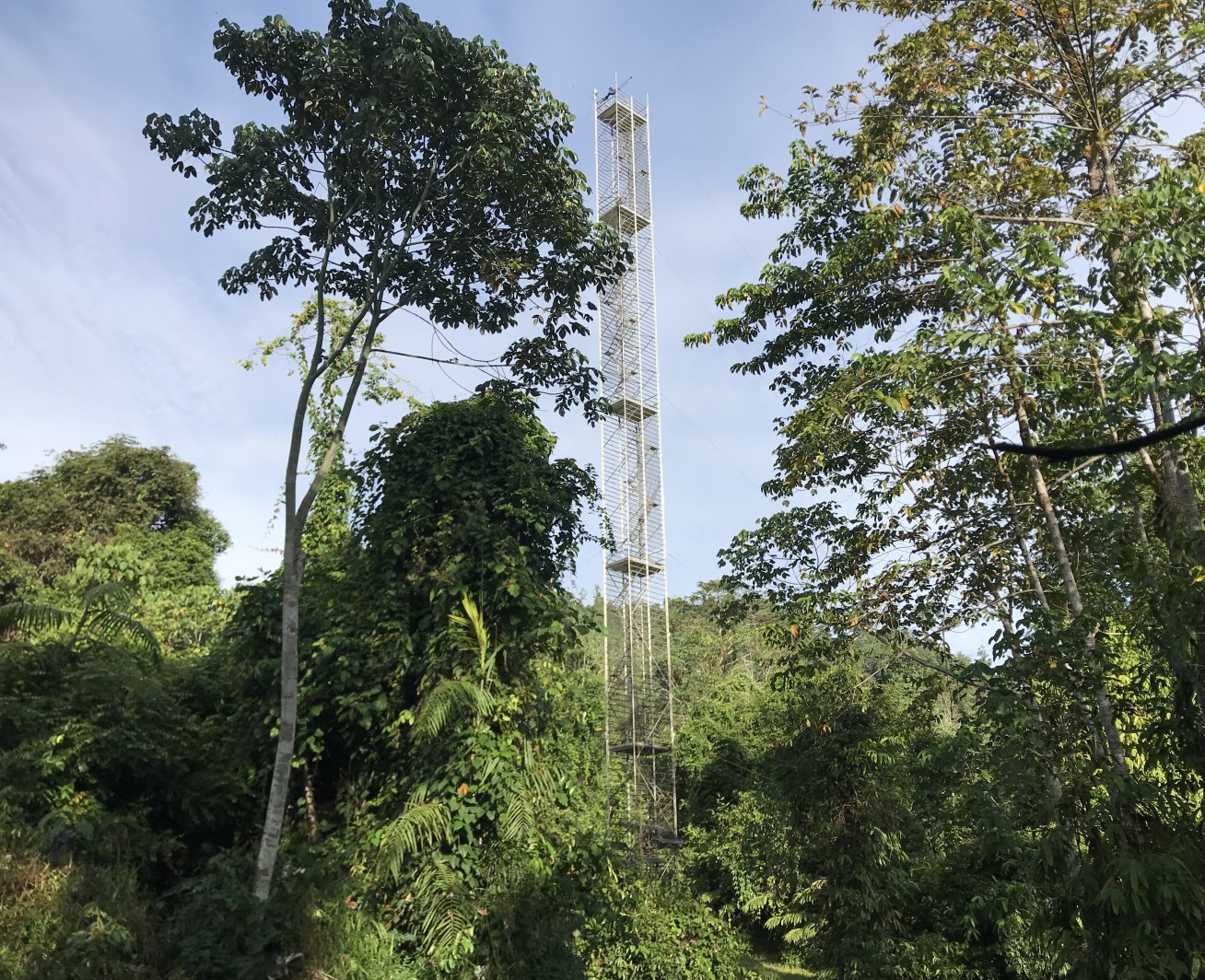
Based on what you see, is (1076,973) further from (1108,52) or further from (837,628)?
(1108,52)

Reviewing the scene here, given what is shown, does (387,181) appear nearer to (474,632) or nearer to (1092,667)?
(474,632)

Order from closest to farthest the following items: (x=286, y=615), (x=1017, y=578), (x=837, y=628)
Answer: (x=286, y=615), (x=837, y=628), (x=1017, y=578)

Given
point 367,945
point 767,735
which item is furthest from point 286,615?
point 767,735

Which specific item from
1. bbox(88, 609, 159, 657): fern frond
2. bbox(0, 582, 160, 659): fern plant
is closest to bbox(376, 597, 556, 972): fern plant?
bbox(88, 609, 159, 657): fern frond

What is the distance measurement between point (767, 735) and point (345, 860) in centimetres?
1247

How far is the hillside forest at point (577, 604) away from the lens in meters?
5.41

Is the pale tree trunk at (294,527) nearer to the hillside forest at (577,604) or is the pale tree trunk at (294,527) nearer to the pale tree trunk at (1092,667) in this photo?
the hillside forest at (577,604)

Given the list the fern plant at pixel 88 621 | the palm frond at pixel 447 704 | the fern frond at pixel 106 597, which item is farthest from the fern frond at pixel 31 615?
the palm frond at pixel 447 704

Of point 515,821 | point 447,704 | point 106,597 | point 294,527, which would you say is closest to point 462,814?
point 515,821

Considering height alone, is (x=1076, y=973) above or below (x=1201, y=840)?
below

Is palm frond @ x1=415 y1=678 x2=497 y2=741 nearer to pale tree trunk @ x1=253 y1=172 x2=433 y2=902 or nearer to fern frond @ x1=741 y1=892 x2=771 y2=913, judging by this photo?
pale tree trunk @ x1=253 y1=172 x2=433 y2=902

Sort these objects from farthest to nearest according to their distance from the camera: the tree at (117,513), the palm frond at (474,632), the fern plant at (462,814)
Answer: the tree at (117,513) → the palm frond at (474,632) → the fern plant at (462,814)

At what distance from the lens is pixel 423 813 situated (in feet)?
24.4

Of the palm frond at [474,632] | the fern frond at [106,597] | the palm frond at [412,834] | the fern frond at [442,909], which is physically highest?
the fern frond at [106,597]
